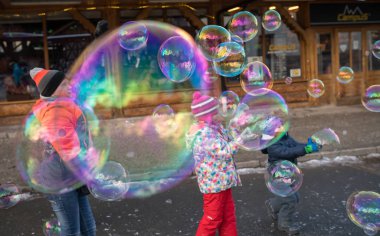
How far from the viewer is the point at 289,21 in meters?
10.9

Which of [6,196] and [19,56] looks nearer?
[6,196]

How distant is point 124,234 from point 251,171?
313 centimetres

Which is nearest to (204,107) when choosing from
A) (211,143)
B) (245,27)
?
(211,143)

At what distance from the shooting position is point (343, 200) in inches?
212

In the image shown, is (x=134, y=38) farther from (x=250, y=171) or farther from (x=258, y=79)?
(x=250, y=171)

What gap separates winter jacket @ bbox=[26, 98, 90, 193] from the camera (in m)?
3.02

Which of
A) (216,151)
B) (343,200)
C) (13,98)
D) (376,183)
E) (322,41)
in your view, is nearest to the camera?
(216,151)

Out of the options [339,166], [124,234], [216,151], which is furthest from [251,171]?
[216,151]

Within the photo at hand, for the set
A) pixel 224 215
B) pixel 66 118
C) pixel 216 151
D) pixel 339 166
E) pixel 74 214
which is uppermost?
pixel 66 118

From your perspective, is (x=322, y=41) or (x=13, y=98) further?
(x=322, y=41)

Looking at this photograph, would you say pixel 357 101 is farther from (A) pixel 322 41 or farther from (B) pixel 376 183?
(B) pixel 376 183

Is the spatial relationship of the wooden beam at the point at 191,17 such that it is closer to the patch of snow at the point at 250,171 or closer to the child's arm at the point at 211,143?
the patch of snow at the point at 250,171

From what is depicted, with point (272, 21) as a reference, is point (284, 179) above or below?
below

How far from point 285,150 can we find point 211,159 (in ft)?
3.25
